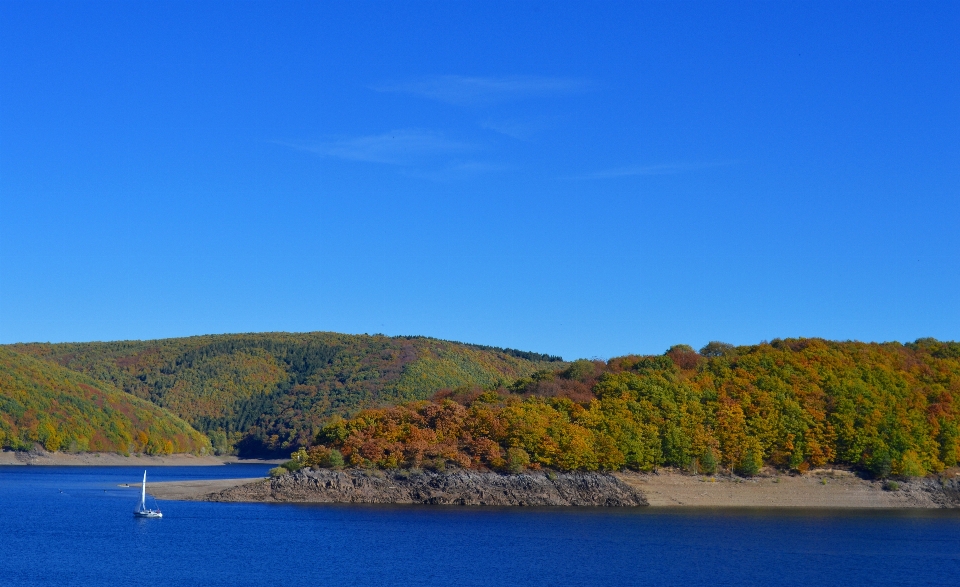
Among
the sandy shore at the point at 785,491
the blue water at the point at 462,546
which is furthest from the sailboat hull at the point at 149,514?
the sandy shore at the point at 785,491

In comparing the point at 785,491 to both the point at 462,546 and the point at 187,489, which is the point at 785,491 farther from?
the point at 187,489

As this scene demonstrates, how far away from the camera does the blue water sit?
187 ft

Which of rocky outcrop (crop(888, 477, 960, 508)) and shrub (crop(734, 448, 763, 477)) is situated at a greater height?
shrub (crop(734, 448, 763, 477))

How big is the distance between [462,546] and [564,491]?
3250 centimetres

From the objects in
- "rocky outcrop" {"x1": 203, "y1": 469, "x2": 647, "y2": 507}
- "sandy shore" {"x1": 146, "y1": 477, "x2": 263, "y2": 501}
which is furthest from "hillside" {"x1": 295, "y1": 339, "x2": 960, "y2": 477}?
"sandy shore" {"x1": 146, "y1": 477, "x2": 263, "y2": 501}

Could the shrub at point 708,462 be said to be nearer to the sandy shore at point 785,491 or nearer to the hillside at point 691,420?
the hillside at point 691,420

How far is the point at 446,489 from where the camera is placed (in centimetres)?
9769

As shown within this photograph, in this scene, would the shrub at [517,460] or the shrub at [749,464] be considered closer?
the shrub at [517,460]

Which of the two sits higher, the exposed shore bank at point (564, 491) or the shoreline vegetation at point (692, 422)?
the shoreline vegetation at point (692, 422)

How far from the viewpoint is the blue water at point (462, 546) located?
187 ft

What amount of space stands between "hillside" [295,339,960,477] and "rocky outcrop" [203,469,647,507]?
147 centimetres

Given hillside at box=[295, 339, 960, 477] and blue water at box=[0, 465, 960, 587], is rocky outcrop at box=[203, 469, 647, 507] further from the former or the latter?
blue water at box=[0, 465, 960, 587]

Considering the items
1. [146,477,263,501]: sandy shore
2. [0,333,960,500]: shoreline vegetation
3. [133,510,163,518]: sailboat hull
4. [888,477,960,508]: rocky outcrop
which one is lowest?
[133,510,163,518]: sailboat hull

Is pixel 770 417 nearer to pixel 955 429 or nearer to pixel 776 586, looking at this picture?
pixel 955 429
